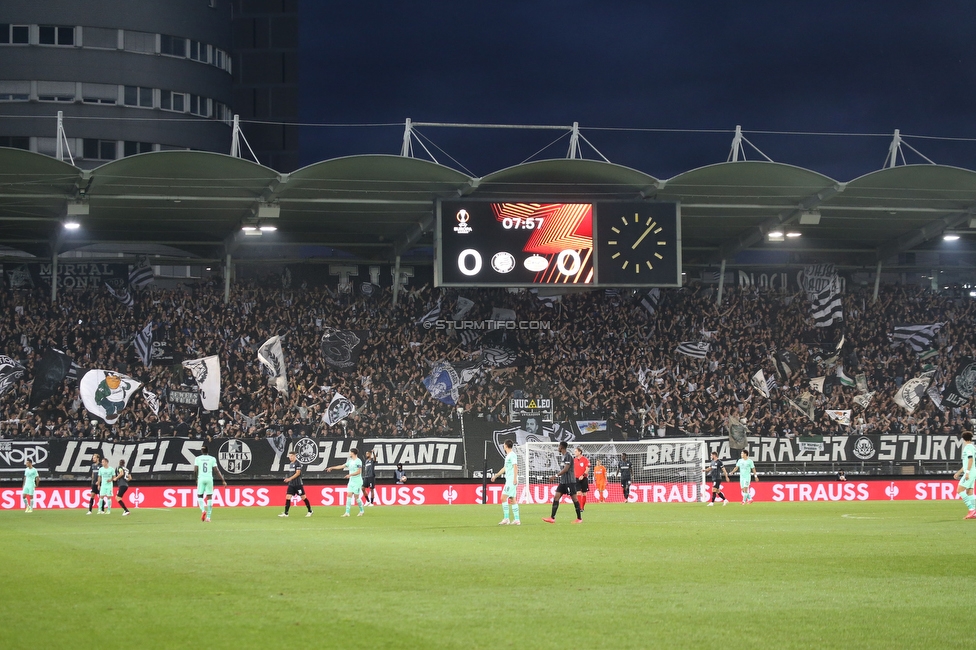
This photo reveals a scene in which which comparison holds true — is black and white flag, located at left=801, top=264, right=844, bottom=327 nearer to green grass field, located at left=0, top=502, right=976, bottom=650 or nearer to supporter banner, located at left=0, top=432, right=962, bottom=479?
supporter banner, located at left=0, top=432, right=962, bottom=479

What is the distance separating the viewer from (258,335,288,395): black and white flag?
45.0m

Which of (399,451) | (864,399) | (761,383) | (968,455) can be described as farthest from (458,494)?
(968,455)

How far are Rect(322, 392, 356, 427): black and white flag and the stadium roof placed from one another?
708 cm

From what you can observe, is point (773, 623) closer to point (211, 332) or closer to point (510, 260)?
point (510, 260)

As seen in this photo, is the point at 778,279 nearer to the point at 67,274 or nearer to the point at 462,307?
the point at 462,307

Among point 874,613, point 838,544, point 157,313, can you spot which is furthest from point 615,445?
point 874,613

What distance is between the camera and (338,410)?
44.3m

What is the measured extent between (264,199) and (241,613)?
30.7m

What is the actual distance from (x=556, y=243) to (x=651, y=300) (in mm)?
13303

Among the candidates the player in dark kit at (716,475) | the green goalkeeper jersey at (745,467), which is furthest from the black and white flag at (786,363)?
the green goalkeeper jersey at (745,467)

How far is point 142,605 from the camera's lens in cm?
1133

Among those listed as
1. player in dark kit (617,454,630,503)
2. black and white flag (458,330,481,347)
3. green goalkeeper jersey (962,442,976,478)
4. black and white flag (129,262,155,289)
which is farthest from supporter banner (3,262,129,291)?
green goalkeeper jersey (962,442,976,478)

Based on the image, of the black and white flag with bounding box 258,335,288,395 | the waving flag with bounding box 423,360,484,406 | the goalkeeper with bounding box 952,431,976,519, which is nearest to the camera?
the goalkeeper with bounding box 952,431,976,519

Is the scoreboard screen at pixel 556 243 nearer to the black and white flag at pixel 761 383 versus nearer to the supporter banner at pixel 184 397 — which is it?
the black and white flag at pixel 761 383
